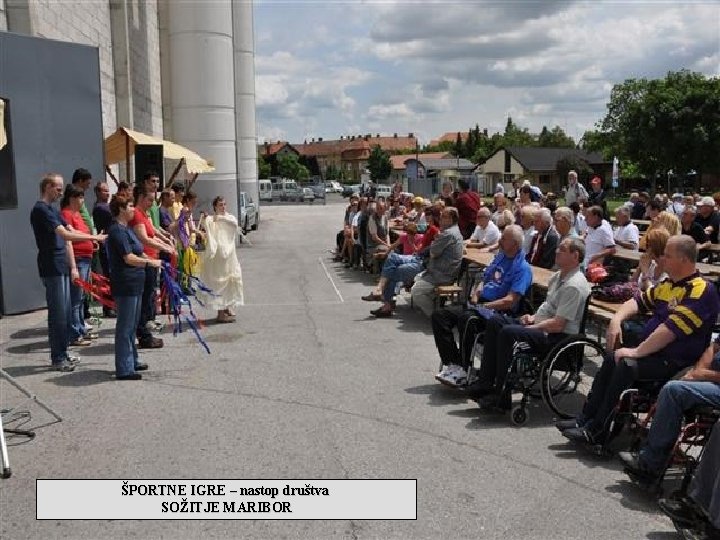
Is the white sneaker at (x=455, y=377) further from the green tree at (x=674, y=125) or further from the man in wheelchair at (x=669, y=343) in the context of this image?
the green tree at (x=674, y=125)

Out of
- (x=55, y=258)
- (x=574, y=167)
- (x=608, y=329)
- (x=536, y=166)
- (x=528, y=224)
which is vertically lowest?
(x=608, y=329)

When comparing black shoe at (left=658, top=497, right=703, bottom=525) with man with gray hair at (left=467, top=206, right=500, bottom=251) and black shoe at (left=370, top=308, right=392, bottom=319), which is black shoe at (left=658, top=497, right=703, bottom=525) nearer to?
black shoe at (left=370, top=308, right=392, bottom=319)

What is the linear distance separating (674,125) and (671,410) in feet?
163

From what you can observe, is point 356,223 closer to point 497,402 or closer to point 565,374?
point 565,374

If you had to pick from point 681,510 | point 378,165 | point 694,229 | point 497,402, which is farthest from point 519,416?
point 378,165

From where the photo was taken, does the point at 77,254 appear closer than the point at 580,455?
No

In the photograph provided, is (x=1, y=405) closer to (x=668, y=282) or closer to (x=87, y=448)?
(x=87, y=448)

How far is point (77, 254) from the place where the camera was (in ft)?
26.2

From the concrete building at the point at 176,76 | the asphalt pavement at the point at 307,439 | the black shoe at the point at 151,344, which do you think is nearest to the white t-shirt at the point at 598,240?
the asphalt pavement at the point at 307,439

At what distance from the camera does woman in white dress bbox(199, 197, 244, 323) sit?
964cm

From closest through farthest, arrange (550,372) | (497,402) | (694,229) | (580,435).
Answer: (580,435)
(550,372)
(497,402)
(694,229)

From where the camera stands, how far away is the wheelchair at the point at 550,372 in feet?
17.6

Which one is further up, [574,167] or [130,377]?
[574,167]

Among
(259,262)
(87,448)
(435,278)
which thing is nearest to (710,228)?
(435,278)
